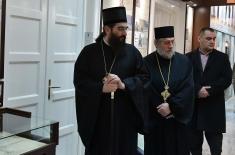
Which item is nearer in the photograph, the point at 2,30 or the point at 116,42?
the point at 116,42

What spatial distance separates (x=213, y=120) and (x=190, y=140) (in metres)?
0.35

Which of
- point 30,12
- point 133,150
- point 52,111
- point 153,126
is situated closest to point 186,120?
point 153,126

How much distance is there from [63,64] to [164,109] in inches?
50.1

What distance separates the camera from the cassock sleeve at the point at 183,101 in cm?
336

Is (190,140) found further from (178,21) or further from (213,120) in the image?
(178,21)

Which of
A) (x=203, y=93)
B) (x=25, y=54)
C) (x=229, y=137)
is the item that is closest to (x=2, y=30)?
(x=25, y=54)

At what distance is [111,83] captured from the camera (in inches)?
105

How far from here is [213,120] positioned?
4219 millimetres

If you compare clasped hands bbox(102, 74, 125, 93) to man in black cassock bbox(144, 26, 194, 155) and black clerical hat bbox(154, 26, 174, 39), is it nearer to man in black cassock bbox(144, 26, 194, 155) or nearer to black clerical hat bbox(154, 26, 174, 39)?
man in black cassock bbox(144, 26, 194, 155)

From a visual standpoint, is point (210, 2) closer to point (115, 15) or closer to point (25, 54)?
point (25, 54)

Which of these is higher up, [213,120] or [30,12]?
[30,12]

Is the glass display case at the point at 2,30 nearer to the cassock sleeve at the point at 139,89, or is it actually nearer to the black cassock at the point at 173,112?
the cassock sleeve at the point at 139,89

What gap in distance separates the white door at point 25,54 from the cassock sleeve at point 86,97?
71cm

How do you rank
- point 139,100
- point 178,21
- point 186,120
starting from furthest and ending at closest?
point 178,21
point 186,120
point 139,100
